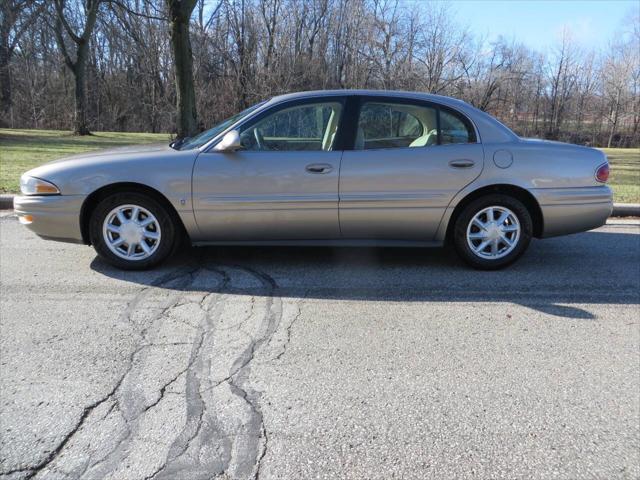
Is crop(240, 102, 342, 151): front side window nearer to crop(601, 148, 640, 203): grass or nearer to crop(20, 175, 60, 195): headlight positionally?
crop(20, 175, 60, 195): headlight

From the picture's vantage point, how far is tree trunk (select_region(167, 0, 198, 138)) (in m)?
12.4

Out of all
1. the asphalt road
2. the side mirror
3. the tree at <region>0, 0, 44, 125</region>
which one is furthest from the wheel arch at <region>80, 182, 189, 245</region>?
the tree at <region>0, 0, 44, 125</region>

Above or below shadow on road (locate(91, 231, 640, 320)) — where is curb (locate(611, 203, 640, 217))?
above

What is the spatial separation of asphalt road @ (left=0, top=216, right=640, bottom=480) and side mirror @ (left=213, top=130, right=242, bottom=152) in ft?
3.73

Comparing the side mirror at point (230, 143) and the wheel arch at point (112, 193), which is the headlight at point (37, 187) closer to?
the wheel arch at point (112, 193)

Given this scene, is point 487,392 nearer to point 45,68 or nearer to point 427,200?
point 427,200

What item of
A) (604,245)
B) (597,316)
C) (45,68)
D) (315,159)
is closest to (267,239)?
(315,159)

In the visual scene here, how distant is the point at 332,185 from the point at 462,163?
1.21m

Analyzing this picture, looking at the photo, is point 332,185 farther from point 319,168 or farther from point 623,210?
point 623,210

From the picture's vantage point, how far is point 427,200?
15.2 ft

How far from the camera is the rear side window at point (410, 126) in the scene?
4664 mm

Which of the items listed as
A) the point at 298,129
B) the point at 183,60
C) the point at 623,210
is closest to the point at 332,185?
the point at 298,129

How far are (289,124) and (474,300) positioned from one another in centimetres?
226

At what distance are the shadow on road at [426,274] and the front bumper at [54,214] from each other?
1.52ft
